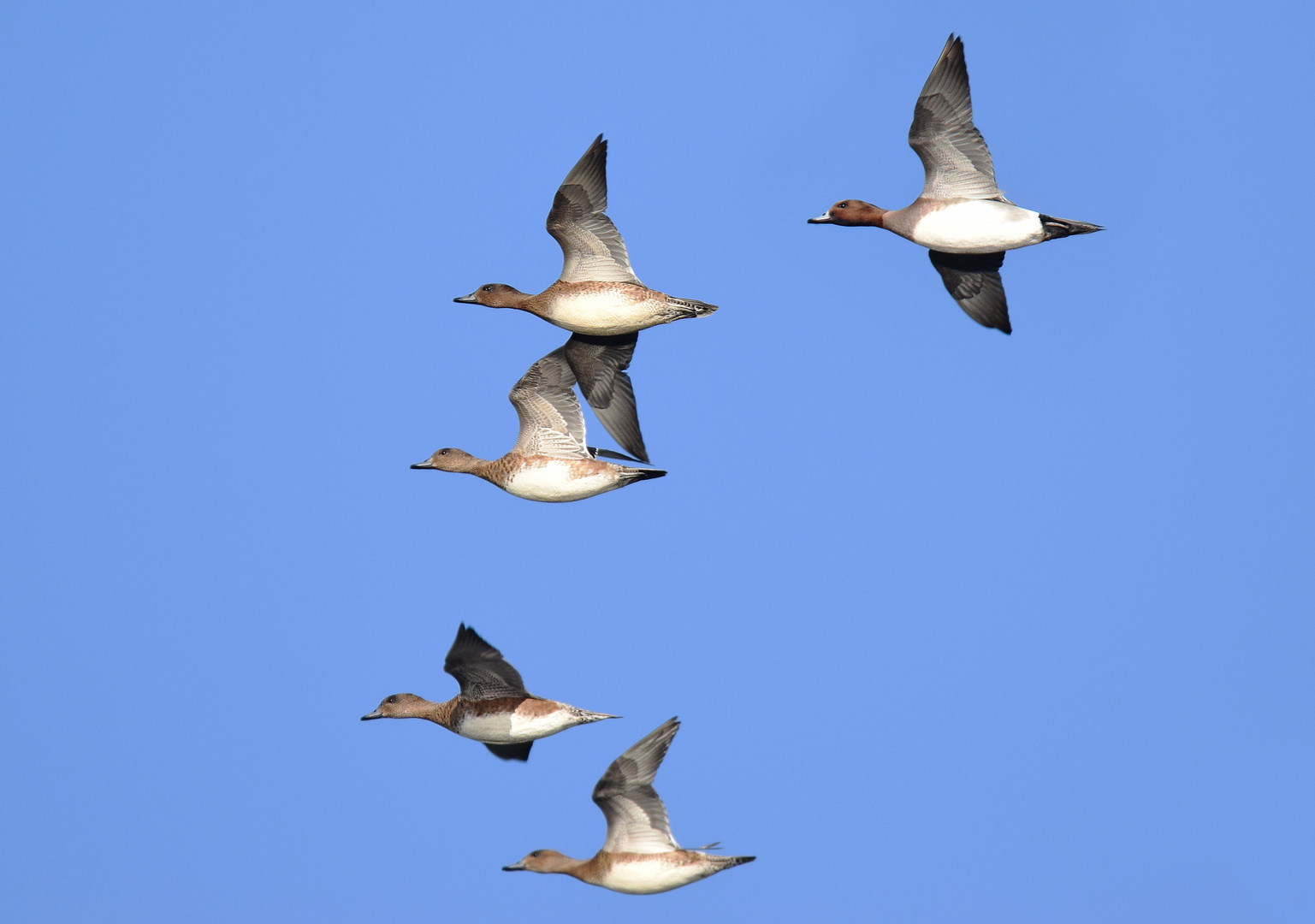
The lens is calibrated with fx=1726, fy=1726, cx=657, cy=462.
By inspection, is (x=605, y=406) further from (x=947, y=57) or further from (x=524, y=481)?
(x=947, y=57)

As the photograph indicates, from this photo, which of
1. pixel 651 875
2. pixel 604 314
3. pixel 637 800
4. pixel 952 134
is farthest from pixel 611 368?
pixel 651 875

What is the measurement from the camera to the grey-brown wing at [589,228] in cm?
2123

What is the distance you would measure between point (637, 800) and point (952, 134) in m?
8.87

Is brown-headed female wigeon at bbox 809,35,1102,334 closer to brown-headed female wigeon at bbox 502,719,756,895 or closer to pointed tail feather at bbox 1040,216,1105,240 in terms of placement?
pointed tail feather at bbox 1040,216,1105,240

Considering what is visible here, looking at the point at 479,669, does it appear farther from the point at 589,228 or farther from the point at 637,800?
the point at 589,228

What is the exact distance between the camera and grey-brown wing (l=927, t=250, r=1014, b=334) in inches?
896

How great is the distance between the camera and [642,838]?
65.2 feet

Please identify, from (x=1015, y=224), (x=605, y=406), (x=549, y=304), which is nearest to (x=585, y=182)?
(x=549, y=304)

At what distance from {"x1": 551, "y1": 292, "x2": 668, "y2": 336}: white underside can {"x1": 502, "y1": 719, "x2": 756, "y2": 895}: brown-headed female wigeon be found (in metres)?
5.36

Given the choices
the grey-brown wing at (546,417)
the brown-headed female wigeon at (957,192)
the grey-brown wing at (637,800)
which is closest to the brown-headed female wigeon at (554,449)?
the grey-brown wing at (546,417)

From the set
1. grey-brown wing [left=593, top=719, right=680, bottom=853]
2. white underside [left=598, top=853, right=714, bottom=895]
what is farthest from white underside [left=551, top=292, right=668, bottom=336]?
white underside [left=598, top=853, right=714, bottom=895]

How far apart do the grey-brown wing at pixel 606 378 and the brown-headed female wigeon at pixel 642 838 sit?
527 cm

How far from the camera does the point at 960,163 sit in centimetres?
2131

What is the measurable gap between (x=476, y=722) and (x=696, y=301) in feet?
19.1
